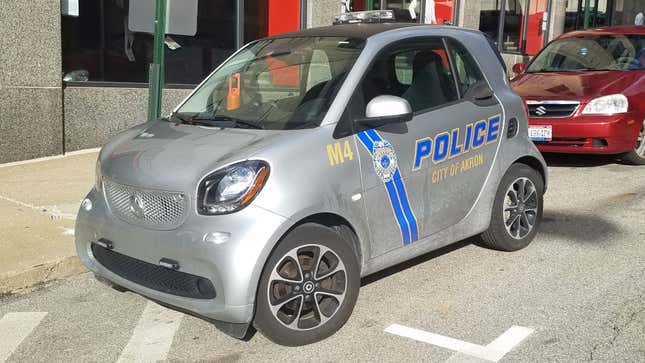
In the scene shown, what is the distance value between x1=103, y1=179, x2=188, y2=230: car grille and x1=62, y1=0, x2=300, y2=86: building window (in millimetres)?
5749

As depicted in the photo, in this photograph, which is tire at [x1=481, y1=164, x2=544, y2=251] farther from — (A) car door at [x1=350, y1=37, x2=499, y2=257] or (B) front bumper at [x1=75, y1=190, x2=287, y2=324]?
(B) front bumper at [x1=75, y1=190, x2=287, y2=324]

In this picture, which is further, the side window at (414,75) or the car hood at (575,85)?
the car hood at (575,85)

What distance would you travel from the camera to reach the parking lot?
12.0 ft

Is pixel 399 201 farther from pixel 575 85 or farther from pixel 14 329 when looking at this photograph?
pixel 575 85

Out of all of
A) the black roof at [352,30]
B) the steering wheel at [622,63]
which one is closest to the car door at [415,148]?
the black roof at [352,30]

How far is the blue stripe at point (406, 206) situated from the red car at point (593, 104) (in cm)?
478

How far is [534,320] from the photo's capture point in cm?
404

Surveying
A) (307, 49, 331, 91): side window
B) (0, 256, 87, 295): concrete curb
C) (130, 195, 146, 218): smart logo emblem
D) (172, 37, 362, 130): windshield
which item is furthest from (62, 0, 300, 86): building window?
(130, 195, 146, 218): smart logo emblem

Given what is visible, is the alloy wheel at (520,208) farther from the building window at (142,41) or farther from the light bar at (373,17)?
the building window at (142,41)

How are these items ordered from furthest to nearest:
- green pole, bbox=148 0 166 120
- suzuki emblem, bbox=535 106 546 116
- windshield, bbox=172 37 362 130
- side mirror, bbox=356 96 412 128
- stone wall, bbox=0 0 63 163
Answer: suzuki emblem, bbox=535 106 546 116 < stone wall, bbox=0 0 63 163 < green pole, bbox=148 0 166 120 < windshield, bbox=172 37 362 130 < side mirror, bbox=356 96 412 128

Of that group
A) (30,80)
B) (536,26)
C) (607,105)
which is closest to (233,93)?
(30,80)

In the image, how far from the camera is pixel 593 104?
8367 millimetres

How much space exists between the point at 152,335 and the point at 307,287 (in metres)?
0.95

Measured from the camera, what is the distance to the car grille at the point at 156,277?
351cm
